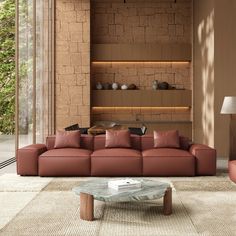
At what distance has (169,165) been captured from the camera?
587 centimetres

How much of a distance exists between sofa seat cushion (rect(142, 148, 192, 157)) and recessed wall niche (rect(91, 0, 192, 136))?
411 cm

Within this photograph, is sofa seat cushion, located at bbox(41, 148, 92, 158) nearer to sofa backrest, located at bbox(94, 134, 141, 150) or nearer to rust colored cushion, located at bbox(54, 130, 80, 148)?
rust colored cushion, located at bbox(54, 130, 80, 148)

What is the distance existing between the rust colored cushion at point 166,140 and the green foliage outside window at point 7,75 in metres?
2.92

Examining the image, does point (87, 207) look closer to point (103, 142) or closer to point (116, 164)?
point (116, 164)

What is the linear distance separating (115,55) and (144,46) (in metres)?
0.74

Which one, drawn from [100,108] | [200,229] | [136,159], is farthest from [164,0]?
[200,229]

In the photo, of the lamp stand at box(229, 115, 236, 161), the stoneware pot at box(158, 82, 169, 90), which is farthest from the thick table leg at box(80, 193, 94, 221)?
the stoneware pot at box(158, 82, 169, 90)

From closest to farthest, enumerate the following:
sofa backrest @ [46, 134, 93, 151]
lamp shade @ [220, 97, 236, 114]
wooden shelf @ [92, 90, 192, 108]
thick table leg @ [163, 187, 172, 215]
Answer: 1. thick table leg @ [163, 187, 172, 215]
2. lamp shade @ [220, 97, 236, 114]
3. sofa backrest @ [46, 134, 93, 151]
4. wooden shelf @ [92, 90, 192, 108]

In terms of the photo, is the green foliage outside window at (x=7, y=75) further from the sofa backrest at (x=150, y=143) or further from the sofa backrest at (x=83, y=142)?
the sofa backrest at (x=150, y=143)

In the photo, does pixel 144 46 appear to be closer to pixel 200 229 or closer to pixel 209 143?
pixel 209 143

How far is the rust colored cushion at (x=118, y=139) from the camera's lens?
6312mm

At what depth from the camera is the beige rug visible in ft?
11.0

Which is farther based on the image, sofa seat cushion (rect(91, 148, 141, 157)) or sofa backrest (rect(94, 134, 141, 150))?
sofa backrest (rect(94, 134, 141, 150))

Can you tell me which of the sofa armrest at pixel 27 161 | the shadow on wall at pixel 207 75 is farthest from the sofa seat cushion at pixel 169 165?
the shadow on wall at pixel 207 75
